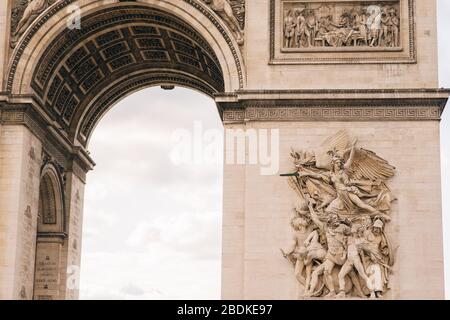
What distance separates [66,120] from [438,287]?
15023 mm

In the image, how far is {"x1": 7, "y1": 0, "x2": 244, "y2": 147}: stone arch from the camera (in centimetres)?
3622

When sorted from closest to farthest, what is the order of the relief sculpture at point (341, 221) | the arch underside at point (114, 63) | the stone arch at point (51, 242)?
1. the relief sculpture at point (341, 221)
2. the arch underside at point (114, 63)
3. the stone arch at point (51, 242)

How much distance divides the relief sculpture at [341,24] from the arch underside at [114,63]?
2747 mm

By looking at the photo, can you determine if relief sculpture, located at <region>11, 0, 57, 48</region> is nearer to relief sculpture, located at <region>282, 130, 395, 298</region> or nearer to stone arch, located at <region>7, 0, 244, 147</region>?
stone arch, located at <region>7, 0, 244, 147</region>

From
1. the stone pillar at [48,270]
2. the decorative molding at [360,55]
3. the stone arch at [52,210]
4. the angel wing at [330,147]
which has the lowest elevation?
the stone pillar at [48,270]

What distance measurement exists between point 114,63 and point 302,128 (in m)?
9.31

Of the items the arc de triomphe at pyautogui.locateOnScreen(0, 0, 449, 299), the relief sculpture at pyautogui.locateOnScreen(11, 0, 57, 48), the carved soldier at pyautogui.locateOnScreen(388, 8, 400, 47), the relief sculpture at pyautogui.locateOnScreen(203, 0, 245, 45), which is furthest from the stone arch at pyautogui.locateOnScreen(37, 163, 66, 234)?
the carved soldier at pyautogui.locateOnScreen(388, 8, 400, 47)

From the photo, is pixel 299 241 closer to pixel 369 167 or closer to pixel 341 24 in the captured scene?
pixel 369 167

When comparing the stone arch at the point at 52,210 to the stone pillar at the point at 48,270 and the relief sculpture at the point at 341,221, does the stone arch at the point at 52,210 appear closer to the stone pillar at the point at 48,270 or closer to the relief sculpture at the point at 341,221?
the stone pillar at the point at 48,270

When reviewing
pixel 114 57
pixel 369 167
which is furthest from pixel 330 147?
pixel 114 57

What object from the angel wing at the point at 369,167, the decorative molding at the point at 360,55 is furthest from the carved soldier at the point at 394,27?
the angel wing at the point at 369,167

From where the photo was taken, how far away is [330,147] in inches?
1357

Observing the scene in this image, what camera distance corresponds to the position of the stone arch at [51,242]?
4072 cm
